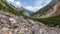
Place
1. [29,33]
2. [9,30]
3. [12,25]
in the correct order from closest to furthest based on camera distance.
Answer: [9,30]
[12,25]
[29,33]

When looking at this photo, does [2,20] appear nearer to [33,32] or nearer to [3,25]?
[3,25]

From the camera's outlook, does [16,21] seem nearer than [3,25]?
No

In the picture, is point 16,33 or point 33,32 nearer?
point 16,33

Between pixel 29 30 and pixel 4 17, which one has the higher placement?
pixel 4 17

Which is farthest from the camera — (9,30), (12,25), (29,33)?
(29,33)

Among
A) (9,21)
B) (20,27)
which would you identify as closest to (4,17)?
(9,21)

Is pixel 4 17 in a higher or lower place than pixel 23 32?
higher

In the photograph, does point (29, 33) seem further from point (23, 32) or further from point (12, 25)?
point (12, 25)

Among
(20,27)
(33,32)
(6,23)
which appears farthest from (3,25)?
Answer: (33,32)
